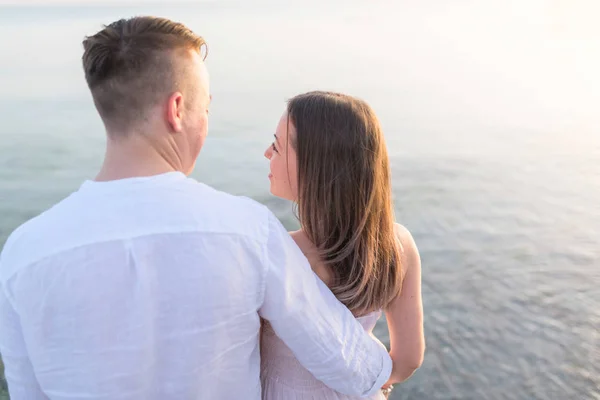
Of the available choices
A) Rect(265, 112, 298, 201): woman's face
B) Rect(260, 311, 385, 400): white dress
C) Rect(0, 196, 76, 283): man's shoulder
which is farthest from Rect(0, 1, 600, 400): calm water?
Rect(0, 196, 76, 283): man's shoulder

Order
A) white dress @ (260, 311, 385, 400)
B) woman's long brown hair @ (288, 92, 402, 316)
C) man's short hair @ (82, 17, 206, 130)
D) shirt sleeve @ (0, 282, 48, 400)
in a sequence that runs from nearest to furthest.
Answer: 1. shirt sleeve @ (0, 282, 48, 400)
2. man's short hair @ (82, 17, 206, 130)
3. woman's long brown hair @ (288, 92, 402, 316)
4. white dress @ (260, 311, 385, 400)

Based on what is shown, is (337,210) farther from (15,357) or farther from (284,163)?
(15,357)

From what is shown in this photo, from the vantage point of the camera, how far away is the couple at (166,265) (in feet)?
4.90

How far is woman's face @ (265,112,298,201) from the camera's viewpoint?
2193mm

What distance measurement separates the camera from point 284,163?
7.32ft

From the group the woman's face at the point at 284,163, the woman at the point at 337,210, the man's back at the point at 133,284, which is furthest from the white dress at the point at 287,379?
the man's back at the point at 133,284

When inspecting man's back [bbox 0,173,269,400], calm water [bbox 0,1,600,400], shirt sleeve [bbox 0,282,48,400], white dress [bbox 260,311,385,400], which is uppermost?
man's back [bbox 0,173,269,400]

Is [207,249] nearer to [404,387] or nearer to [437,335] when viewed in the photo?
[404,387]

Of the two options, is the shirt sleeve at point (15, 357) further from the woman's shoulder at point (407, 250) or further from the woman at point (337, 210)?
the woman's shoulder at point (407, 250)

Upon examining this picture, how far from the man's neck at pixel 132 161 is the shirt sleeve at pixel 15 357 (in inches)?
15.3

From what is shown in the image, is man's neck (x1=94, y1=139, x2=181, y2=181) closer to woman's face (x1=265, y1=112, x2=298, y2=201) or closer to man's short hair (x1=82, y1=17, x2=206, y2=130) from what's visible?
man's short hair (x1=82, y1=17, x2=206, y2=130)

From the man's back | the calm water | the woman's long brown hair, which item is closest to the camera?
the man's back

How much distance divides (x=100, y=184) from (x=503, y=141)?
27.0 ft

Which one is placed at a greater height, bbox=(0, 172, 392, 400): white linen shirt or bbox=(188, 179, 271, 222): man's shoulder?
bbox=(188, 179, 271, 222): man's shoulder
